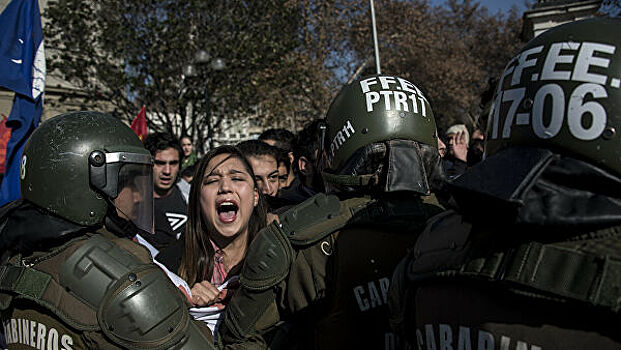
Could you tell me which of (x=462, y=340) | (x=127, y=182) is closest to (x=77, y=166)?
(x=127, y=182)

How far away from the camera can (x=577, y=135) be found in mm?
1164

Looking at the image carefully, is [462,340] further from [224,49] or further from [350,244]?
[224,49]

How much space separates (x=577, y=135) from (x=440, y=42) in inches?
980

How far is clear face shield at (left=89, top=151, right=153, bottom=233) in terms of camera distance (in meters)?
2.03

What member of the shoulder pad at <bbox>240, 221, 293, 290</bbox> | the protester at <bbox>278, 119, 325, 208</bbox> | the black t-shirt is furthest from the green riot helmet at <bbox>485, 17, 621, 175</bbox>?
the black t-shirt

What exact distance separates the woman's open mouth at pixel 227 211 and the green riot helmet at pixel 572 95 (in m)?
2.07

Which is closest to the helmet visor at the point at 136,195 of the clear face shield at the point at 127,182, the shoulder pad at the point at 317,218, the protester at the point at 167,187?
the clear face shield at the point at 127,182

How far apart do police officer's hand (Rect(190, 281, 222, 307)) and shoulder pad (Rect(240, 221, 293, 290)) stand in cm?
70

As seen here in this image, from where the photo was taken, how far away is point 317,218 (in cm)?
189

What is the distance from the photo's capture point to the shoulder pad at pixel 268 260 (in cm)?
184

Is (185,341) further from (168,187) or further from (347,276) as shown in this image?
(168,187)

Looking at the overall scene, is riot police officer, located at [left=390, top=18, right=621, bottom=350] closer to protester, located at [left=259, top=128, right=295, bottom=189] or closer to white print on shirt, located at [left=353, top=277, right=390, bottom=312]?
white print on shirt, located at [left=353, top=277, right=390, bottom=312]

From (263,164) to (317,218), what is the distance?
2525 mm

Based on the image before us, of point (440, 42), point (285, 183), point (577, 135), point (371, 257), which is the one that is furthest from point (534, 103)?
point (440, 42)
